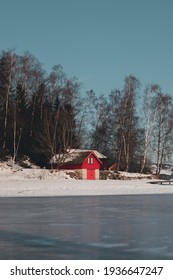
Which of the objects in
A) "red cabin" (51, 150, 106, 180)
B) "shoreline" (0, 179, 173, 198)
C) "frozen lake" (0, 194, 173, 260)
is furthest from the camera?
"red cabin" (51, 150, 106, 180)

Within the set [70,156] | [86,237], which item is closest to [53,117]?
[70,156]

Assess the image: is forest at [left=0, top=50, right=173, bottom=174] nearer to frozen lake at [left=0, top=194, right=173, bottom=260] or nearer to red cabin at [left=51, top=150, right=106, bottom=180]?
red cabin at [left=51, top=150, right=106, bottom=180]

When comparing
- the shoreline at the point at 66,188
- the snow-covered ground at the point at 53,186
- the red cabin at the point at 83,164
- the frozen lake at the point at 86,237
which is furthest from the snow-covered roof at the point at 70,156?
the frozen lake at the point at 86,237

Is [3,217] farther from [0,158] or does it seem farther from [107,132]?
[107,132]

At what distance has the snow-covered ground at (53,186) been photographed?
1284 inches

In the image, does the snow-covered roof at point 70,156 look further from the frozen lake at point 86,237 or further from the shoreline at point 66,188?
the frozen lake at point 86,237

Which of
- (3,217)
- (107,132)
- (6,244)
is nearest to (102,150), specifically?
(107,132)

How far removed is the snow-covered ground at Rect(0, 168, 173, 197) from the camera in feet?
107

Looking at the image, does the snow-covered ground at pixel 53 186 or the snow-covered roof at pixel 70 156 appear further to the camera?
the snow-covered roof at pixel 70 156

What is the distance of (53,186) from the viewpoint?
3609 cm

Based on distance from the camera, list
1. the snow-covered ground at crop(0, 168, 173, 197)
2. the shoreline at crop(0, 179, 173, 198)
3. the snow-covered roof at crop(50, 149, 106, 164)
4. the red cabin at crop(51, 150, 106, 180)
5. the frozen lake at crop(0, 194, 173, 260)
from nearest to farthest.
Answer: the frozen lake at crop(0, 194, 173, 260), the snow-covered ground at crop(0, 168, 173, 197), the shoreline at crop(0, 179, 173, 198), the snow-covered roof at crop(50, 149, 106, 164), the red cabin at crop(51, 150, 106, 180)

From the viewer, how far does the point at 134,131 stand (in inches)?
2327

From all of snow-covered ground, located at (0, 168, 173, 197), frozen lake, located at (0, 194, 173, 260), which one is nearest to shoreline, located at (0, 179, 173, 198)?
snow-covered ground, located at (0, 168, 173, 197)
